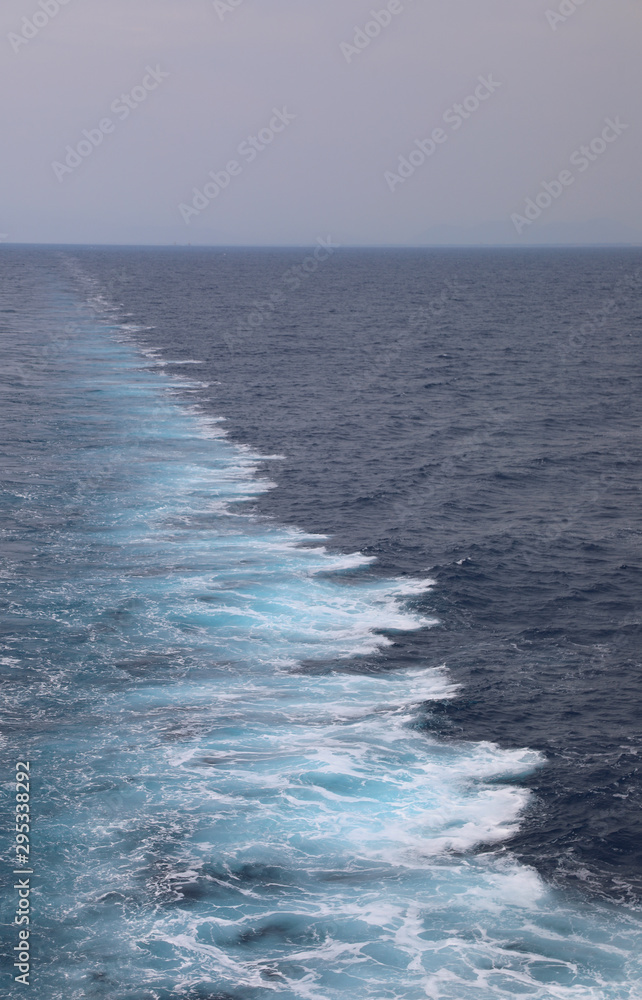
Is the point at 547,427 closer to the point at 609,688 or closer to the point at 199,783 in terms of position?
the point at 609,688

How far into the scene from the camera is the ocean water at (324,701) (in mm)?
16531

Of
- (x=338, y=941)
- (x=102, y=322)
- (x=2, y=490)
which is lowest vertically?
(x=338, y=941)

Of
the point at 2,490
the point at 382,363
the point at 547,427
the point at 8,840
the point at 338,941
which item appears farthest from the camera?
the point at 382,363

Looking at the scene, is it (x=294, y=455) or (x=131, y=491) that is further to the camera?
(x=294, y=455)

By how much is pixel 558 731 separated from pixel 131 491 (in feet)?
77.1

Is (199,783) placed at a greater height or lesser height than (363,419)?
lesser

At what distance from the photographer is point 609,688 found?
985 inches

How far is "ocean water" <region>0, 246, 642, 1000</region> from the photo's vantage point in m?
16.5

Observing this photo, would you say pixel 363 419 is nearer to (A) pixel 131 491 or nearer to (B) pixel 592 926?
(A) pixel 131 491

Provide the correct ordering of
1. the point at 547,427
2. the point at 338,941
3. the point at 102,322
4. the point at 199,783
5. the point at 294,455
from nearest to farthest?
the point at 338,941 < the point at 199,783 < the point at 294,455 < the point at 547,427 < the point at 102,322

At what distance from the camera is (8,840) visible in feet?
61.8

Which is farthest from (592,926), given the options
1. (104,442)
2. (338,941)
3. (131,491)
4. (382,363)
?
(382,363)

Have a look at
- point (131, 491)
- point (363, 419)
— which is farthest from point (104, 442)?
point (363, 419)

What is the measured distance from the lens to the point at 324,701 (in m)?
24.3
